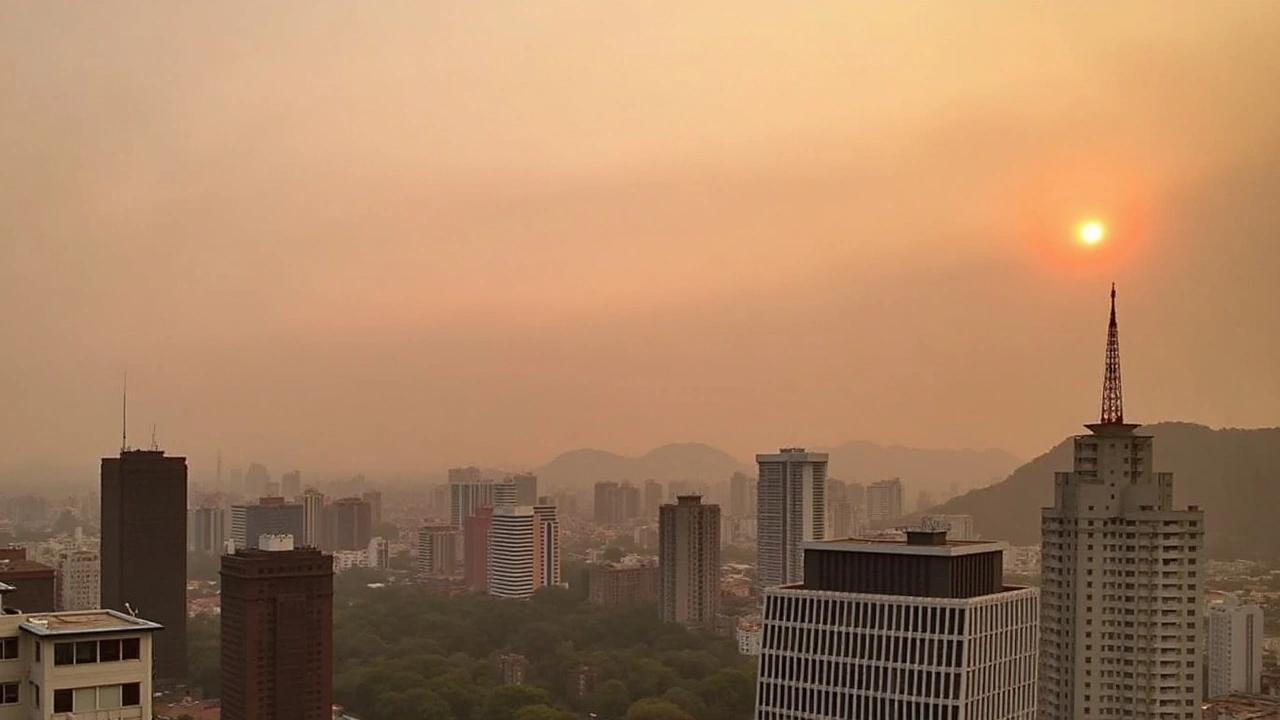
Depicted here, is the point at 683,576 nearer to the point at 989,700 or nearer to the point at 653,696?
the point at 653,696

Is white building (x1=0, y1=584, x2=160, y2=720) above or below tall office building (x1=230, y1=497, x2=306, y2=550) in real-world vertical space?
above

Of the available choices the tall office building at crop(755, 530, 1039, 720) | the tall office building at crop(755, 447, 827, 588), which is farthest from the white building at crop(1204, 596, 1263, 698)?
the tall office building at crop(755, 447, 827, 588)

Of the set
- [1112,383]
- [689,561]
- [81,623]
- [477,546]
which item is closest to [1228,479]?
[1112,383]

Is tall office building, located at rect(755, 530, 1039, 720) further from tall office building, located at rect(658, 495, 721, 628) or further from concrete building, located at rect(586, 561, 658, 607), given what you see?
concrete building, located at rect(586, 561, 658, 607)

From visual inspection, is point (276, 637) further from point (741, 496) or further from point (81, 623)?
point (741, 496)

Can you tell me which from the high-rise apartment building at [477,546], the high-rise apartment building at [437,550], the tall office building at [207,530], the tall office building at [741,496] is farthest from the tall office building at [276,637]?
the high-rise apartment building at [437,550]

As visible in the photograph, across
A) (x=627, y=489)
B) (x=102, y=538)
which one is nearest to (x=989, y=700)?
(x=102, y=538)

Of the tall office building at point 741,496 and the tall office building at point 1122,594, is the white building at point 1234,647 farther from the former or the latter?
the tall office building at point 741,496
